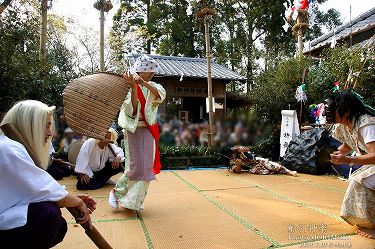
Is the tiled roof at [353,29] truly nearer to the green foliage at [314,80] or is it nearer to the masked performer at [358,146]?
the green foliage at [314,80]

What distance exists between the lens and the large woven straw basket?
215 centimetres

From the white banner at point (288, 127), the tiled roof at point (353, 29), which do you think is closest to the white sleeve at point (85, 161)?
the white banner at point (288, 127)

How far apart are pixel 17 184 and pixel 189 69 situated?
10.5 metres

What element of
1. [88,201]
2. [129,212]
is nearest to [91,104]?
[88,201]

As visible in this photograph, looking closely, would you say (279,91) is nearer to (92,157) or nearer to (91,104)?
(92,157)

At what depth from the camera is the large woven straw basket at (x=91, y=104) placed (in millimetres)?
2146

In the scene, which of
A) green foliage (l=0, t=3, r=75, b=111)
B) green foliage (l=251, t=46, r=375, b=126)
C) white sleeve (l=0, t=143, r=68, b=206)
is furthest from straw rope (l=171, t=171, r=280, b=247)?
green foliage (l=0, t=3, r=75, b=111)

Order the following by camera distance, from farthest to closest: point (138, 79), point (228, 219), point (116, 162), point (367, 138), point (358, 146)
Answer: point (116, 162) → point (228, 219) → point (138, 79) → point (358, 146) → point (367, 138)

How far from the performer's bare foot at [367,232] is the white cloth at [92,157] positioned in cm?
331

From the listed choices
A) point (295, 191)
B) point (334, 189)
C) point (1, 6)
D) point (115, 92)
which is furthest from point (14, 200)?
point (1, 6)

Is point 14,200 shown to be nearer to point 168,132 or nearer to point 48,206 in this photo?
point 48,206

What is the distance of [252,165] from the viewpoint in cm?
632

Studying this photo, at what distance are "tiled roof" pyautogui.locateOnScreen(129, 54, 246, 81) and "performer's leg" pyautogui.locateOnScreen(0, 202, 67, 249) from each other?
8565 mm

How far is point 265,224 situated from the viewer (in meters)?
2.99
